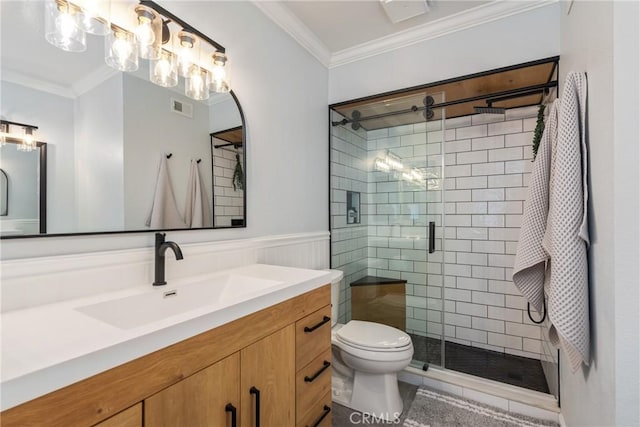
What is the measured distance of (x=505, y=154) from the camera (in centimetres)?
251

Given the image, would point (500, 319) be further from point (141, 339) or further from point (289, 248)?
point (141, 339)

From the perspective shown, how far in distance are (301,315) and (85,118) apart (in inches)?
41.9

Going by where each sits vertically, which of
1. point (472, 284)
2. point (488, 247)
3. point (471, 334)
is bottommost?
point (471, 334)

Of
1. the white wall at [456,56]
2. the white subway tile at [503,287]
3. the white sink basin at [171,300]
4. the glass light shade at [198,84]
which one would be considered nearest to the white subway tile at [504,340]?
the white subway tile at [503,287]

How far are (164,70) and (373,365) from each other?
1.86m

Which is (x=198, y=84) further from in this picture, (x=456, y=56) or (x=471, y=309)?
(x=471, y=309)

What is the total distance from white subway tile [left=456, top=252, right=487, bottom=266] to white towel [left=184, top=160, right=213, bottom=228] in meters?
2.19

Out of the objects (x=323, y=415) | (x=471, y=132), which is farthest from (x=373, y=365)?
(x=471, y=132)

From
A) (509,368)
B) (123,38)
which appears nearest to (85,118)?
(123,38)

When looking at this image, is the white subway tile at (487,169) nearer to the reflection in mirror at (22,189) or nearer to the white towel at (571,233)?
the white towel at (571,233)

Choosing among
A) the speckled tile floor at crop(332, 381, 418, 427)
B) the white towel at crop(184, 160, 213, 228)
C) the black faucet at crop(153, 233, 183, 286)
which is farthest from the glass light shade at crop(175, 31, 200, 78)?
the speckled tile floor at crop(332, 381, 418, 427)

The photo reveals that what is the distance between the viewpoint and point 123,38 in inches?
45.4

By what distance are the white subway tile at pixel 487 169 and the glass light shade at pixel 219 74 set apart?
2.15 m

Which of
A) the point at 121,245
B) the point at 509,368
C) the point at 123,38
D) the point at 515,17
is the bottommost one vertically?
the point at 509,368
